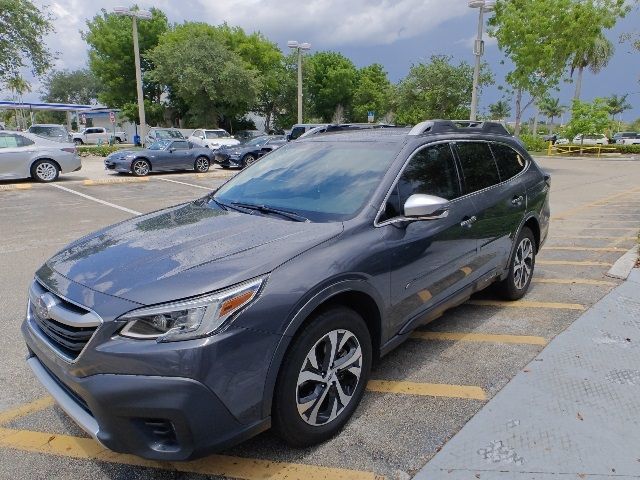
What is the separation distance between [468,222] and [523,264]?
1.49 metres

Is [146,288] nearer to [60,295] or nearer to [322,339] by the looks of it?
[60,295]

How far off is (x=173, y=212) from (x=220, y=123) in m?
42.2

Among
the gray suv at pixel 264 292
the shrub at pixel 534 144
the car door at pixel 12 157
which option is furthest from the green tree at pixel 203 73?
the gray suv at pixel 264 292

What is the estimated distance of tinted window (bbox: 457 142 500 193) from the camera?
13.0 ft

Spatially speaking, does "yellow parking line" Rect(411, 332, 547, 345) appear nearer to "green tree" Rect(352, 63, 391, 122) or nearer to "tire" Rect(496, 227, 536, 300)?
"tire" Rect(496, 227, 536, 300)

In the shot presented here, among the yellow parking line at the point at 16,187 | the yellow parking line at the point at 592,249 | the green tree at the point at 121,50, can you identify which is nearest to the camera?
the yellow parking line at the point at 592,249

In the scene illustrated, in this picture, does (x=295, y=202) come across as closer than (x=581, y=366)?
Yes

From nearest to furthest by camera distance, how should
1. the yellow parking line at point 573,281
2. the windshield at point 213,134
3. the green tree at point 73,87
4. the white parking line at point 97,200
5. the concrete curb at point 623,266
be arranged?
the yellow parking line at point 573,281 < the concrete curb at point 623,266 < the white parking line at point 97,200 < the windshield at point 213,134 < the green tree at point 73,87

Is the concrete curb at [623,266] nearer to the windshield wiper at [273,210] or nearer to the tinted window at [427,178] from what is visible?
the tinted window at [427,178]

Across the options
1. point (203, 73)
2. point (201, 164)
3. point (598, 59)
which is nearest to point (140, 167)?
point (201, 164)

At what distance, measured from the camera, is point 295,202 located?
3279 mm

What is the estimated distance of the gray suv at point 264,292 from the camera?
2117mm

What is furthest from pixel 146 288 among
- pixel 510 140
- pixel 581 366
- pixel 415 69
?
pixel 415 69

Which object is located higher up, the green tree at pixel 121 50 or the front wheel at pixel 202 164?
the green tree at pixel 121 50
